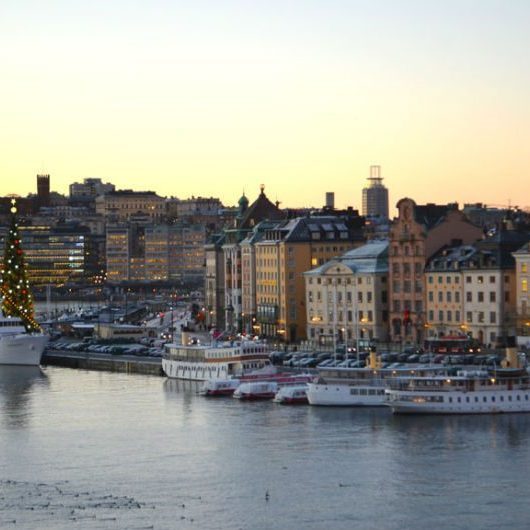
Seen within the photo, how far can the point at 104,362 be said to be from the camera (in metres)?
76.4

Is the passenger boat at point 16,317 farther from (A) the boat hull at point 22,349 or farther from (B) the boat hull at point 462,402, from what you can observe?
(B) the boat hull at point 462,402

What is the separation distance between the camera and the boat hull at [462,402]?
52.3m

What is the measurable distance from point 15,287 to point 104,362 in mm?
6835

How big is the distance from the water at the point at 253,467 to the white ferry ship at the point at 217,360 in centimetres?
421

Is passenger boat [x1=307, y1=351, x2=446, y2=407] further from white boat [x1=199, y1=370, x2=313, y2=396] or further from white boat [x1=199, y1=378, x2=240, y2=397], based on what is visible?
white boat [x1=199, y1=378, x2=240, y2=397]

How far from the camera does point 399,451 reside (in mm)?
46188

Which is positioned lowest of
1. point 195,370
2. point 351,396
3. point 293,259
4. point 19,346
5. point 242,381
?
point 351,396

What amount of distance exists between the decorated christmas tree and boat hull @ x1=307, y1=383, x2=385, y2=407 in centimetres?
2773

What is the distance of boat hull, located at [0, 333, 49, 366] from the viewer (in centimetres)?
7831

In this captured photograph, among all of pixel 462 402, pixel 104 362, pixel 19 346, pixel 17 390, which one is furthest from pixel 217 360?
pixel 19 346

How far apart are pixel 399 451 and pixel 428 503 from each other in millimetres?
6669

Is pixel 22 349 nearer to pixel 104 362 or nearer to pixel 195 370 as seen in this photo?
pixel 104 362

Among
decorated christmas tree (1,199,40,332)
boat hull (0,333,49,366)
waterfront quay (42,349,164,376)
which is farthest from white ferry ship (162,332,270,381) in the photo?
decorated christmas tree (1,199,40,332)

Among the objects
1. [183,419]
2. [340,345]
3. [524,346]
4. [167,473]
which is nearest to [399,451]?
[167,473]
